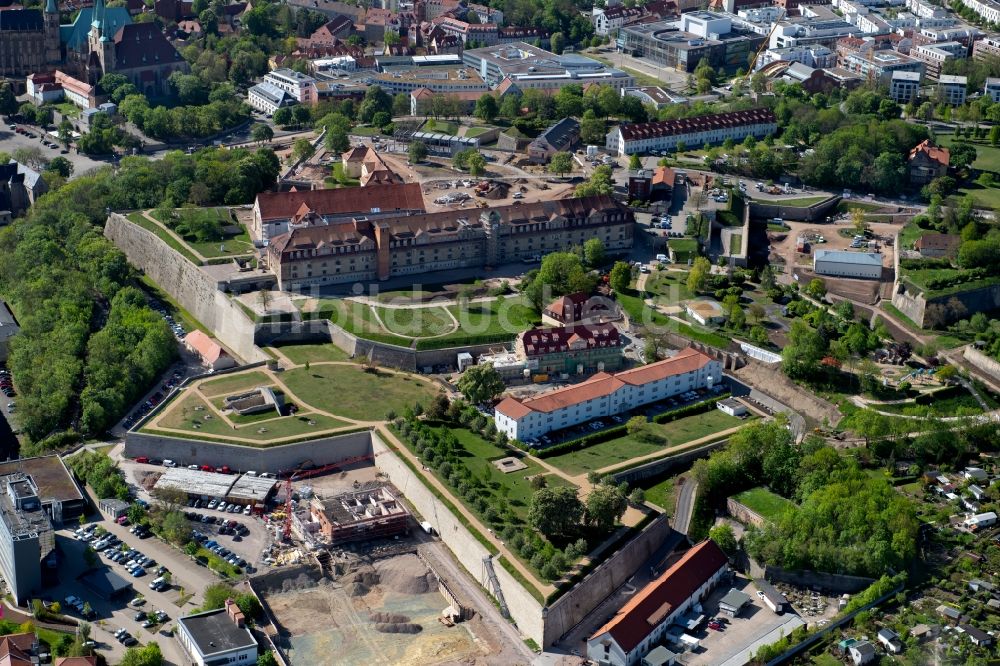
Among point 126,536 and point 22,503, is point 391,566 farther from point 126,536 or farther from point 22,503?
point 22,503

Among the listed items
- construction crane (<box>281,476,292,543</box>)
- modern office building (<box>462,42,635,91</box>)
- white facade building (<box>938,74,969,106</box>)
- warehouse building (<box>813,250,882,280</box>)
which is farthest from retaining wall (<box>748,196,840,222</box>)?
construction crane (<box>281,476,292,543</box>)

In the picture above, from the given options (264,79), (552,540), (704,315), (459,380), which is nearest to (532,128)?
(264,79)

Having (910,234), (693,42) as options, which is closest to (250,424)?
(910,234)

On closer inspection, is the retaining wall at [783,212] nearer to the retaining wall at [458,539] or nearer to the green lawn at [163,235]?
the green lawn at [163,235]

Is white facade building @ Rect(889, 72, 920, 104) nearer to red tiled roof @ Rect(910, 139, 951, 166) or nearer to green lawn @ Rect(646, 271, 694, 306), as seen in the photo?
red tiled roof @ Rect(910, 139, 951, 166)

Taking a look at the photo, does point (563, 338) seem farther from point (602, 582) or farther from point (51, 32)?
point (51, 32)
